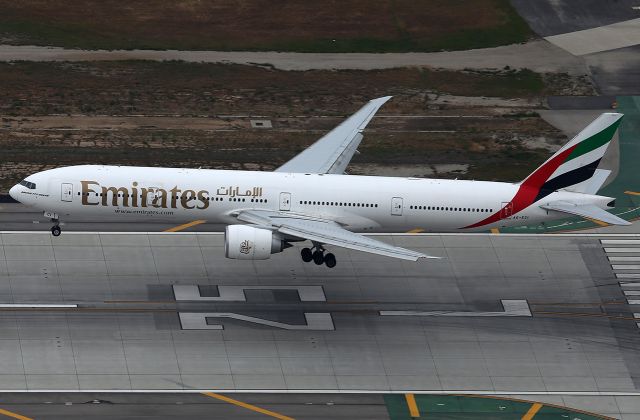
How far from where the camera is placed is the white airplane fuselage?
274 feet

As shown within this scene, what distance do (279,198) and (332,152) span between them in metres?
9.21

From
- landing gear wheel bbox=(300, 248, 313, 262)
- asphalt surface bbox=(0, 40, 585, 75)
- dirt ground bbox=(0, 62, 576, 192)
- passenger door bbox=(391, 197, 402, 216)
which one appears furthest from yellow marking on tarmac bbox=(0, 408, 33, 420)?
asphalt surface bbox=(0, 40, 585, 75)

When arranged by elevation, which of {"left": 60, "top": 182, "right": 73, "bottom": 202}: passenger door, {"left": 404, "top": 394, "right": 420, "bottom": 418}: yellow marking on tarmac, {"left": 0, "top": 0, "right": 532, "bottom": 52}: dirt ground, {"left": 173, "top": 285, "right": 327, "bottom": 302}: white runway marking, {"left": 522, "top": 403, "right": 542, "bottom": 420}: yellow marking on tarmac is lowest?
{"left": 522, "top": 403, "right": 542, "bottom": 420}: yellow marking on tarmac

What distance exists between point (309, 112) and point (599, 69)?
28206 mm

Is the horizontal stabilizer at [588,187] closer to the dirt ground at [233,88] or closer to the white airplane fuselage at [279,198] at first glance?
the white airplane fuselage at [279,198]

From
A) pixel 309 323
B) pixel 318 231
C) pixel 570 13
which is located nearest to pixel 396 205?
pixel 318 231

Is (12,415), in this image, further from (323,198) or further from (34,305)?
(323,198)

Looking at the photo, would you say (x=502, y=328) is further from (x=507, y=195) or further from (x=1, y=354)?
(x=1, y=354)

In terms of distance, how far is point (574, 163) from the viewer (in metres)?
85.8

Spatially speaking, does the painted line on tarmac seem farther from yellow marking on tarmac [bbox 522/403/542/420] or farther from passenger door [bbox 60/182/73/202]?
yellow marking on tarmac [bbox 522/403/542/420]

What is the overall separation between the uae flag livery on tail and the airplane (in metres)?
0.06

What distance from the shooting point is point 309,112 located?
11338cm

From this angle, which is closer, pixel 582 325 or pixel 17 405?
pixel 17 405

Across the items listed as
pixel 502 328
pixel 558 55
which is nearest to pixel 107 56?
pixel 558 55
